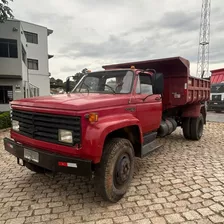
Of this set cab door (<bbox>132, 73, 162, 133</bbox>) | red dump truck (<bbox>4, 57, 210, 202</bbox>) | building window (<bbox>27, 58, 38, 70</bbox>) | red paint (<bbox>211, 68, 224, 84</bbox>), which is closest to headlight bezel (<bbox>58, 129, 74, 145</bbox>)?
red dump truck (<bbox>4, 57, 210, 202</bbox>)

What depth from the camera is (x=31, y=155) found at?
10.0ft

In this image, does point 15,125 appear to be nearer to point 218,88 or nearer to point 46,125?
point 46,125

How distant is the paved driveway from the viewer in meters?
2.75

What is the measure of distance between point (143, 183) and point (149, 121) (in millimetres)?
1262

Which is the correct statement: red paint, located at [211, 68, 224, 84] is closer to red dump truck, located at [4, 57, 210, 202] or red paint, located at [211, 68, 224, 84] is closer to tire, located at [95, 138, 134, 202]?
red dump truck, located at [4, 57, 210, 202]

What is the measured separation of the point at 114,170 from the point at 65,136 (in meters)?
0.98

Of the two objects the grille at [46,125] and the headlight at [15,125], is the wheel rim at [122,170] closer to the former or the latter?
the grille at [46,125]

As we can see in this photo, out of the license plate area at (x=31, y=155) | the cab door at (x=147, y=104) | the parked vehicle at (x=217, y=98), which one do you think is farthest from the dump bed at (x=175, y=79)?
the parked vehicle at (x=217, y=98)

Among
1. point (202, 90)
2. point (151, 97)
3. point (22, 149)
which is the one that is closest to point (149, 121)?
point (151, 97)

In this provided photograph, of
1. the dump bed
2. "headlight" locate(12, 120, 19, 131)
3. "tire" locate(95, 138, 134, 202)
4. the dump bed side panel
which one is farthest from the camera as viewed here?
the dump bed side panel

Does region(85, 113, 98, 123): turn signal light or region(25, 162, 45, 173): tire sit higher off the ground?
region(85, 113, 98, 123): turn signal light

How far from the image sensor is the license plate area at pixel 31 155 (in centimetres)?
297

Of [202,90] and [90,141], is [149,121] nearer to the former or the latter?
[90,141]

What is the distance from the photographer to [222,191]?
341cm
